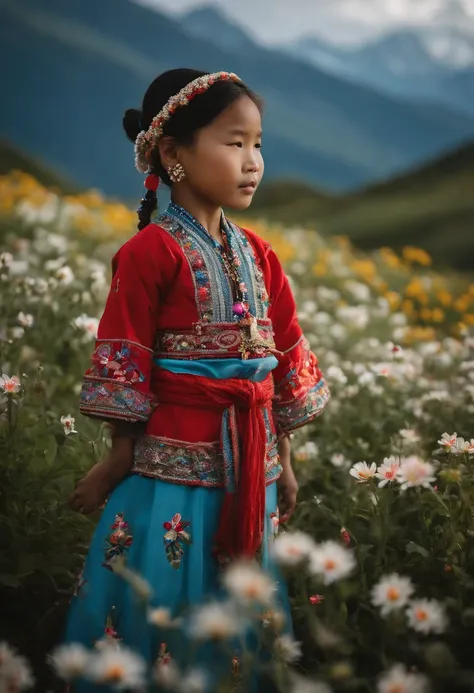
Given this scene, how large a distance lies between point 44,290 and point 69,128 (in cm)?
314

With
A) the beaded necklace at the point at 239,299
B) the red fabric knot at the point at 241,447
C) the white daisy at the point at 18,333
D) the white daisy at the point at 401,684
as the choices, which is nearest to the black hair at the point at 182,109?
the beaded necklace at the point at 239,299

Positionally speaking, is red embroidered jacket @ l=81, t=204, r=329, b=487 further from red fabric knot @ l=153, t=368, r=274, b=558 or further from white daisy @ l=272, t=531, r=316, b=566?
white daisy @ l=272, t=531, r=316, b=566

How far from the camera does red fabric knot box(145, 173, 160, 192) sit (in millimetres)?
1794

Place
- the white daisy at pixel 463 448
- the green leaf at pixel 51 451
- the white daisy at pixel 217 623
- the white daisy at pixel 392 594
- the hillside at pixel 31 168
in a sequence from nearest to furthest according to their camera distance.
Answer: the white daisy at pixel 217 623 < the white daisy at pixel 392 594 < the white daisy at pixel 463 448 < the green leaf at pixel 51 451 < the hillside at pixel 31 168

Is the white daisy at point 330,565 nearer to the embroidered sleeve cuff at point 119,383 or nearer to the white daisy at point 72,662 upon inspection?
the white daisy at point 72,662

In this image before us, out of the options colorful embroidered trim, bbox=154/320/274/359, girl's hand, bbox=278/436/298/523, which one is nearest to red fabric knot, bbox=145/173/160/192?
colorful embroidered trim, bbox=154/320/274/359

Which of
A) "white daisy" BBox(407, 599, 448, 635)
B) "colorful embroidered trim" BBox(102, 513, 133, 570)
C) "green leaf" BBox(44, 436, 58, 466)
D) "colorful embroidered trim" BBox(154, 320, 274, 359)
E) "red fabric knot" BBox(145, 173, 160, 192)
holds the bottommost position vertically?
"white daisy" BBox(407, 599, 448, 635)

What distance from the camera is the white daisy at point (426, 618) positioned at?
1.21 meters

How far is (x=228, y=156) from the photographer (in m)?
1.63

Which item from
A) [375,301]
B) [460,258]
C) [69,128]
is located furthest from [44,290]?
[460,258]

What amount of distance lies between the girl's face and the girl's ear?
4 cm

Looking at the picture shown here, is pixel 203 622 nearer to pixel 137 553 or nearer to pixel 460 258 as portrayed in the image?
pixel 137 553

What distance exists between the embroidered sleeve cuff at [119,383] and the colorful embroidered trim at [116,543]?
0.27m

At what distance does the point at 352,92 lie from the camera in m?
9.52
